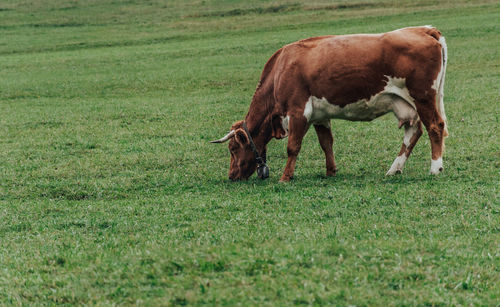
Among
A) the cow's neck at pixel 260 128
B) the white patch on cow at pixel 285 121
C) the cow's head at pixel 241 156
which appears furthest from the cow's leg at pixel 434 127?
the cow's head at pixel 241 156

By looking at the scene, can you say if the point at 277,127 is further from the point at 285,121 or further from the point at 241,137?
the point at 241,137

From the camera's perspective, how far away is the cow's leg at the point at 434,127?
9.91 m

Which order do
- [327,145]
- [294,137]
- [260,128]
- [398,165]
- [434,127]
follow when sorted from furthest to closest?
[260,128]
[327,145]
[294,137]
[398,165]
[434,127]

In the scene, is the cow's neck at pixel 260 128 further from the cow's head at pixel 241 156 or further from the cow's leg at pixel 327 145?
the cow's leg at pixel 327 145

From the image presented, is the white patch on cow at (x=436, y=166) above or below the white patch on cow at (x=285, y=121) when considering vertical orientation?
below

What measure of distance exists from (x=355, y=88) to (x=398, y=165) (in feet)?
4.91

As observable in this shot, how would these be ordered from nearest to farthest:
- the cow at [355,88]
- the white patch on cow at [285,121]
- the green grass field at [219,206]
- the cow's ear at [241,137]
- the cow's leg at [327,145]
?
the green grass field at [219,206], the cow at [355,88], the white patch on cow at [285,121], the cow's leg at [327,145], the cow's ear at [241,137]

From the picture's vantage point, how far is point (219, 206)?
9133 millimetres

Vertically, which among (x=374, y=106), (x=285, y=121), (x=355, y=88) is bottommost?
(x=285, y=121)

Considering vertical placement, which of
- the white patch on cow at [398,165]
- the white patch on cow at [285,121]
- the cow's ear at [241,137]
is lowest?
the white patch on cow at [398,165]

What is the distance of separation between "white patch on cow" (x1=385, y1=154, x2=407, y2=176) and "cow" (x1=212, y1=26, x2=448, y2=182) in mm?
16

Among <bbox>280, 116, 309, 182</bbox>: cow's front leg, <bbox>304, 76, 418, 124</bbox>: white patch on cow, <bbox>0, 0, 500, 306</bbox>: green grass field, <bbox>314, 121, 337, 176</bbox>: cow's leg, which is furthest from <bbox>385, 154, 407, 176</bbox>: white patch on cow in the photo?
<bbox>280, 116, 309, 182</bbox>: cow's front leg

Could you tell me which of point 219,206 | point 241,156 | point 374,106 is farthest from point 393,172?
point 219,206

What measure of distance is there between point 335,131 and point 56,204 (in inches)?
288
